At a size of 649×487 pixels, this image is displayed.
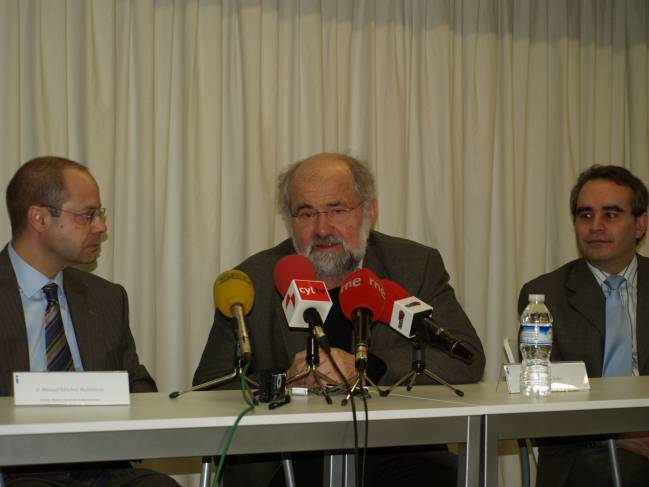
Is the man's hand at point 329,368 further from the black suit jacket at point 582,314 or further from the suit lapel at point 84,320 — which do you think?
the black suit jacket at point 582,314

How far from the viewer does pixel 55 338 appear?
134 inches

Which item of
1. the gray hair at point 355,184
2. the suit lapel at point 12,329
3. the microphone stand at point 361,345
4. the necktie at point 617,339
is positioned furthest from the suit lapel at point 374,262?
the suit lapel at point 12,329

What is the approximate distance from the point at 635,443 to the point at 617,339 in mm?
650

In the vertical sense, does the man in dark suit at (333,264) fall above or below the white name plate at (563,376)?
above

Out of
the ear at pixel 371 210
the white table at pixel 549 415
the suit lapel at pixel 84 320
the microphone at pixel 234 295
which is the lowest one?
the white table at pixel 549 415

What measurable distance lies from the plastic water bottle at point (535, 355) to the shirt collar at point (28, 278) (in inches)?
80.5

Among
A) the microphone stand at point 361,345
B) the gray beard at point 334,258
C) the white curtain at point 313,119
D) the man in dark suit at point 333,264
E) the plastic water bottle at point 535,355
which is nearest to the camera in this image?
the microphone stand at point 361,345

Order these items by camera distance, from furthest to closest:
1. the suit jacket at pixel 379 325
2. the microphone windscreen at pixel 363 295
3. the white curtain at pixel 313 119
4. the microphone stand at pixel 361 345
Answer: the white curtain at pixel 313 119 → the suit jacket at pixel 379 325 → the microphone windscreen at pixel 363 295 → the microphone stand at pixel 361 345

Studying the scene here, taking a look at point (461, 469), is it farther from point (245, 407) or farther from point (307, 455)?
point (307, 455)

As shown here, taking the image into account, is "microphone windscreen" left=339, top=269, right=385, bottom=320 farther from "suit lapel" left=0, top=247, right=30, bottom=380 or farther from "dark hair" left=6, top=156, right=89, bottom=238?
"dark hair" left=6, top=156, right=89, bottom=238

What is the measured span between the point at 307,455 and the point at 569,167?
313cm

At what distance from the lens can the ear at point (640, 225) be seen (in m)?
4.37

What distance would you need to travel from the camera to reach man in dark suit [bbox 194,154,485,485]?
3.60 m

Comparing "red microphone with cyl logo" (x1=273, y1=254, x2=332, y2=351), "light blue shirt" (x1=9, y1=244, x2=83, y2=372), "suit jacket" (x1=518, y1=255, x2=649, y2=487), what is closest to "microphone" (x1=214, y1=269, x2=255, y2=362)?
"red microphone with cyl logo" (x1=273, y1=254, x2=332, y2=351)
